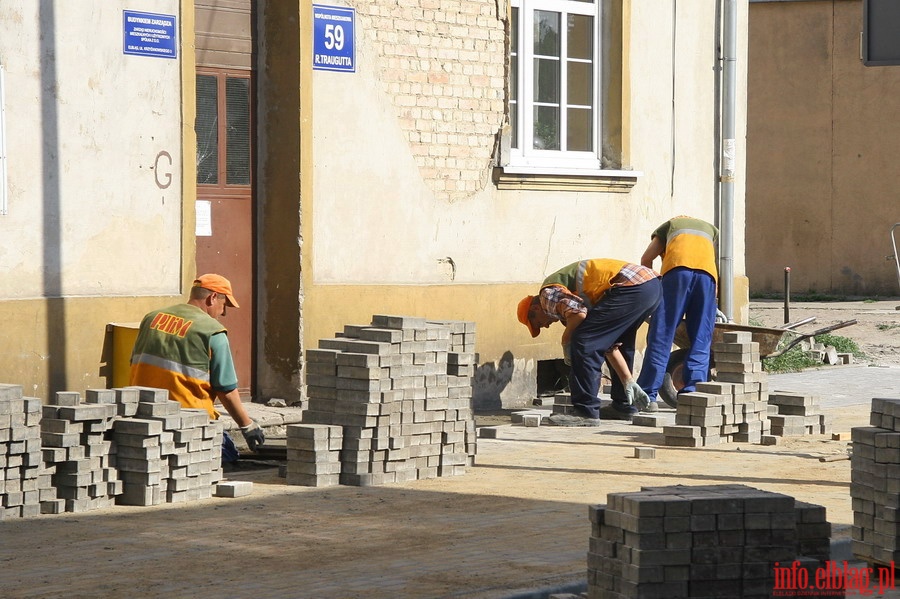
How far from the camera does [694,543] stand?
5719mm

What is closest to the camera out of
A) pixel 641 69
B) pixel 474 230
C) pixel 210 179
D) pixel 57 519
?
pixel 57 519

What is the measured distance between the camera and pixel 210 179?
40.7 ft

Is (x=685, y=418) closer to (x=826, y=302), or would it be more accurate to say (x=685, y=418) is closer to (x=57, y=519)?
(x=57, y=519)

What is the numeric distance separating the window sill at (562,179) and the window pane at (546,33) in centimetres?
121

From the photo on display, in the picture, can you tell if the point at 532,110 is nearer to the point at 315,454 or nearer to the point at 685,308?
the point at 685,308

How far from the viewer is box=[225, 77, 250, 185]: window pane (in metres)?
12.5

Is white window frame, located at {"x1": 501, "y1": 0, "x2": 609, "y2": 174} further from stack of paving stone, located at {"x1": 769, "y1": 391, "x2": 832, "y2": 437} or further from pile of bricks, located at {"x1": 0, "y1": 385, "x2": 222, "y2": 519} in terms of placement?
pile of bricks, located at {"x1": 0, "y1": 385, "x2": 222, "y2": 519}

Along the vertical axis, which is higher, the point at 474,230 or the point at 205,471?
the point at 474,230

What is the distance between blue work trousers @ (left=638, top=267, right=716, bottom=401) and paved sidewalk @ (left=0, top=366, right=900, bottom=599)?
216 centimetres

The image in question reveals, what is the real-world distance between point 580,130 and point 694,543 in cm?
978

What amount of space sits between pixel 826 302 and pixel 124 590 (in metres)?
22.3

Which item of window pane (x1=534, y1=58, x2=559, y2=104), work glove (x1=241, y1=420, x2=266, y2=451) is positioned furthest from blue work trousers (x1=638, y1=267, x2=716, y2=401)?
work glove (x1=241, y1=420, x2=266, y2=451)

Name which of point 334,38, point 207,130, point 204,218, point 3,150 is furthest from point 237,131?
point 3,150

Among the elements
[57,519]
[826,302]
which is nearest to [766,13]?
[826,302]
